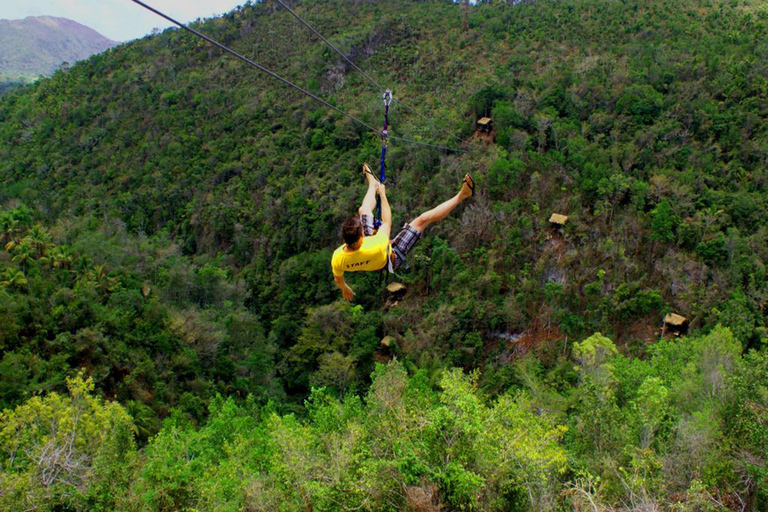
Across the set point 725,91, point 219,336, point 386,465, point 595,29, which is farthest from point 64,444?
point 595,29

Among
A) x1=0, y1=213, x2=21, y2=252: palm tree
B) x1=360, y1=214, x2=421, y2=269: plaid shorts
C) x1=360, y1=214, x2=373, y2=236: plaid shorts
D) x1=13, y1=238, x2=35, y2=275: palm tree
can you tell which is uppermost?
x1=360, y1=214, x2=373, y2=236: plaid shorts

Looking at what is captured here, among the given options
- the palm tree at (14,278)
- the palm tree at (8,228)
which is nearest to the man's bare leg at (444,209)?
the palm tree at (14,278)

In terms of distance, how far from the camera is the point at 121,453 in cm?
1252

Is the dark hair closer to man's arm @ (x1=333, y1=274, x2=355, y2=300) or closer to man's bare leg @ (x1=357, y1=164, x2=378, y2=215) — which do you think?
man's arm @ (x1=333, y1=274, x2=355, y2=300)

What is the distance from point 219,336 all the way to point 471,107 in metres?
21.4

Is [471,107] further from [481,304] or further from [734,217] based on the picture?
[734,217]

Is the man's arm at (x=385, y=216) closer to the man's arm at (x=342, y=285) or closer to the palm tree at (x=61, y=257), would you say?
the man's arm at (x=342, y=285)

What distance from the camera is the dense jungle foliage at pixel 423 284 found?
9594 millimetres

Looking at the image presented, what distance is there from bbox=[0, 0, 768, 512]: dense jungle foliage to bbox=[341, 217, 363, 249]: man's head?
4.01 metres

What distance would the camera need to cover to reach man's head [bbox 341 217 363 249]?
15.9 feet

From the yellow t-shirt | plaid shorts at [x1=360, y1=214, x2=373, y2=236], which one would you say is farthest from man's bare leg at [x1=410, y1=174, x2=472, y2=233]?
the yellow t-shirt

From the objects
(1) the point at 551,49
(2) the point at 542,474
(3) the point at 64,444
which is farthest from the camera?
(1) the point at 551,49

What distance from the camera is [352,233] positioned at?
4.86m

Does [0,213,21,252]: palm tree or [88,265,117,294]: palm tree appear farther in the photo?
[0,213,21,252]: palm tree
